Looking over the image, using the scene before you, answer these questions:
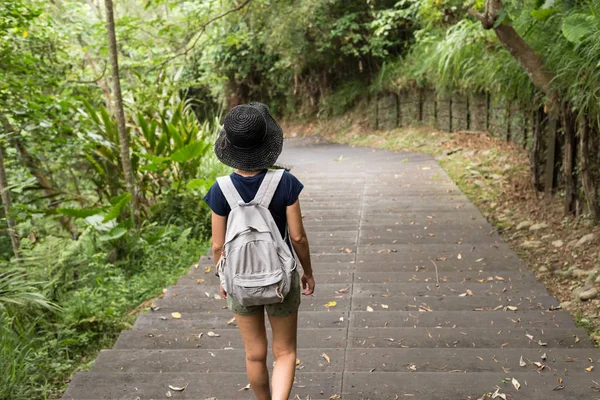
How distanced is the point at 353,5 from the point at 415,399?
1463cm

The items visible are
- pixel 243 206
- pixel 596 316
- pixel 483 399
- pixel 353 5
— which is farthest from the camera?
pixel 353 5

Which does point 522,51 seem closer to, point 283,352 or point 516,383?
point 516,383

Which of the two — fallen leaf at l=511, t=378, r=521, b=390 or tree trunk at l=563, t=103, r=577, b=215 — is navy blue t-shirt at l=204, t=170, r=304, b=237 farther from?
tree trunk at l=563, t=103, r=577, b=215

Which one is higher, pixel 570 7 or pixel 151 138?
pixel 570 7

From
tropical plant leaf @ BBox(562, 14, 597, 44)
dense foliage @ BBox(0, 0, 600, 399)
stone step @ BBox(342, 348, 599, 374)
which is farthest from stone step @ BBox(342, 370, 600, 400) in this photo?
tropical plant leaf @ BBox(562, 14, 597, 44)

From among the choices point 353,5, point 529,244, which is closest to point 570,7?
point 529,244

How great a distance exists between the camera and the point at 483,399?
8.50ft

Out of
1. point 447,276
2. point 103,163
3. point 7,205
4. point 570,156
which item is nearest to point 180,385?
point 447,276

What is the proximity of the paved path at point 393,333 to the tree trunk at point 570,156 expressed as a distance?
883 mm

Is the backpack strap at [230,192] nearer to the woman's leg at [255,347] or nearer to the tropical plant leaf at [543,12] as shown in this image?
the woman's leg at [255,347]

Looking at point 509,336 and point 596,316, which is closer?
point 509,336

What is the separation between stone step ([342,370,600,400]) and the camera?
2624 millimetres

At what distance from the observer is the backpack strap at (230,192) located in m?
2.29

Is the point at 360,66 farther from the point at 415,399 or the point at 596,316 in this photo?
A: the point at 415,399
